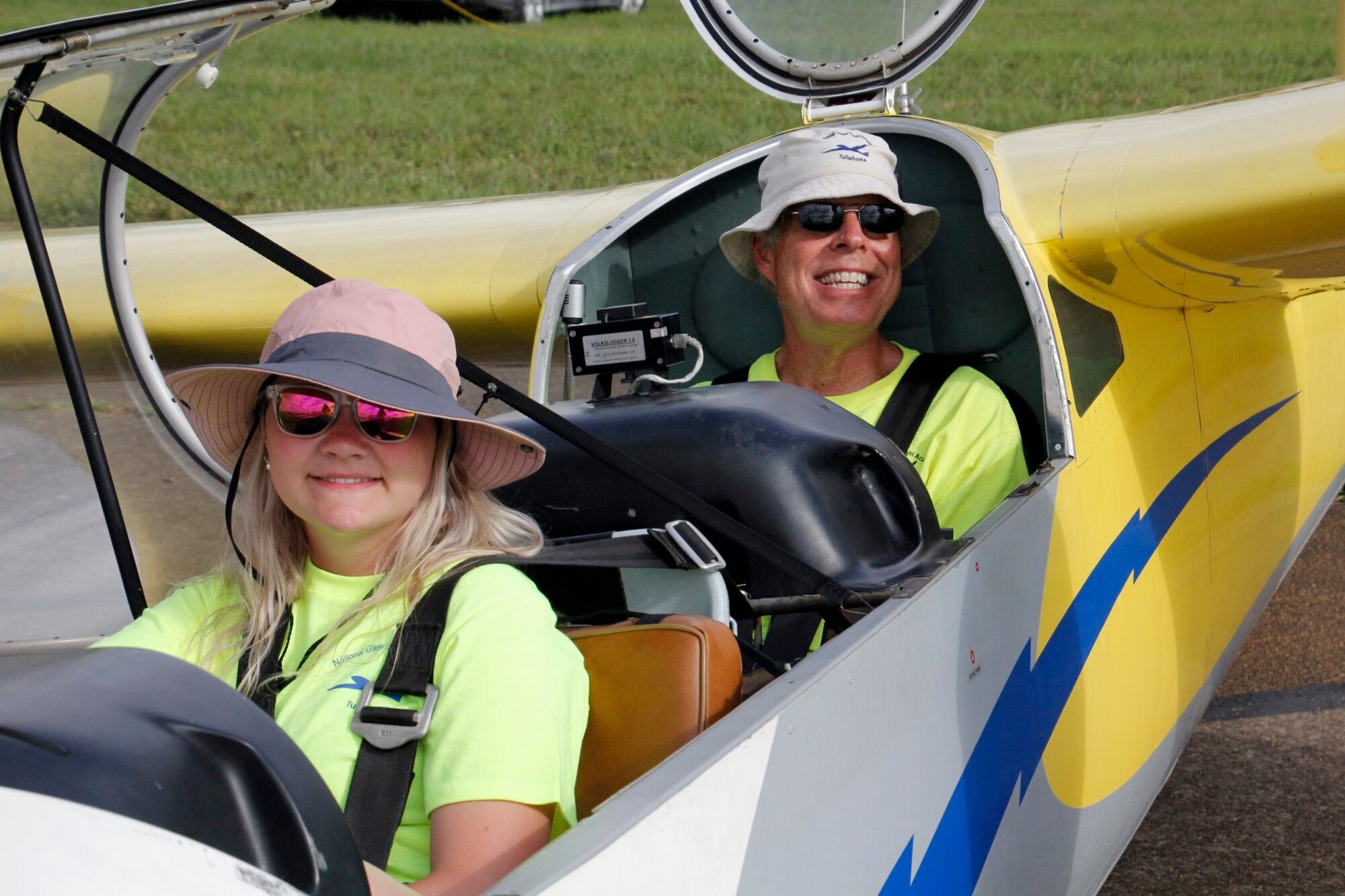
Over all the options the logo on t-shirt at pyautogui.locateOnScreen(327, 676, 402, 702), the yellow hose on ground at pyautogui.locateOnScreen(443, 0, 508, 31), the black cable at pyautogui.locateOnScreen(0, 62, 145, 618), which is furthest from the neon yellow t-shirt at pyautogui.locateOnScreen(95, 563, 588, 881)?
the yellow hose on ground at pyautogui.locateOnScreen(443, 0, 508, 31)

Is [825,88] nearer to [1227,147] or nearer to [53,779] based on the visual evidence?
[1227,147]

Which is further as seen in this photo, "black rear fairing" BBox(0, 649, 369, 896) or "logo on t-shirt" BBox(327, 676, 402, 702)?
"logo on t-shirt" BBox(327, 676, 402, 702)

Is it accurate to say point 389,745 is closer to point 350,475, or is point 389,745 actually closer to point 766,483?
point 350,475

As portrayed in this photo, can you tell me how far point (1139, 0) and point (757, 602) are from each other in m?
19.9

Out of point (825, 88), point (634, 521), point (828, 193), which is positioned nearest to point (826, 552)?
point (634, 521)

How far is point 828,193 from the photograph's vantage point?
2916 millimetres

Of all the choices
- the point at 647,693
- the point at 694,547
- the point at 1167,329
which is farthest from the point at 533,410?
the point at 1167,329

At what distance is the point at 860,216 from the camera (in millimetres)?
2949

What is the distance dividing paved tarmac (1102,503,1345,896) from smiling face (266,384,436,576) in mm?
2491

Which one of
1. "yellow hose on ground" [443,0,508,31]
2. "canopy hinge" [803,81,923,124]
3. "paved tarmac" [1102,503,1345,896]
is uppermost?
"yellow hose on ground" [443,0,508,31]

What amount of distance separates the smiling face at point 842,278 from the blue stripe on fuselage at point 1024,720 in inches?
28.3

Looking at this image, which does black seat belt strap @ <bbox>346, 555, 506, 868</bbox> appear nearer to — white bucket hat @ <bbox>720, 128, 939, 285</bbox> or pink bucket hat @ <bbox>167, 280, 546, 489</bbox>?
pink bucket hat @ <bbox>167, 280, 546, 489</bbox>

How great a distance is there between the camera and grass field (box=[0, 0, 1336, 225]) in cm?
1434

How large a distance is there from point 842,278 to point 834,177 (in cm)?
22
